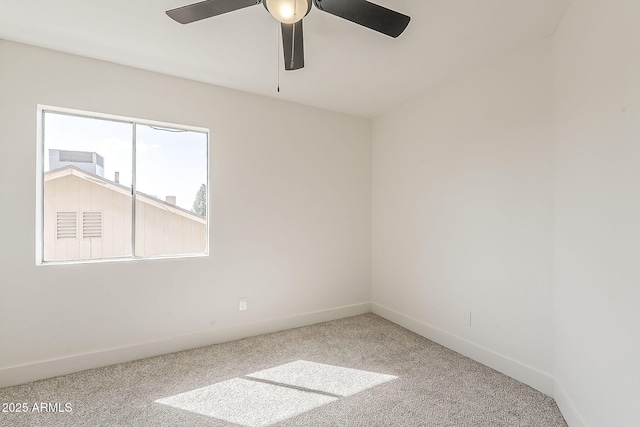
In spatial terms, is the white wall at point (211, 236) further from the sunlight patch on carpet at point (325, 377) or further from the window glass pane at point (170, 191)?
the sunlight patch on carpet at point (325, 377)

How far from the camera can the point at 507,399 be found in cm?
200

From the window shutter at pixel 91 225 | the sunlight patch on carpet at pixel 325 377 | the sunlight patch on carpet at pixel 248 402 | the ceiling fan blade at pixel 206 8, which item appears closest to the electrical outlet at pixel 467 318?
A: the sunlight patch on carpet at pixel 325 377

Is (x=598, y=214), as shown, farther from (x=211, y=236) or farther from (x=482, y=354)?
(x=211, y=236)

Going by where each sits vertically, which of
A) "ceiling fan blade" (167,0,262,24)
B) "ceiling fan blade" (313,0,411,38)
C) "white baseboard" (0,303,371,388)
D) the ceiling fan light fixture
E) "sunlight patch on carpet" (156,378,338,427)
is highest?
"ceiling fan blade" (167,0,262,24)

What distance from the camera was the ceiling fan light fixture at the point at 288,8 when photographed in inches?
54.1

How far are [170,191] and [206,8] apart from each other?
1796mm

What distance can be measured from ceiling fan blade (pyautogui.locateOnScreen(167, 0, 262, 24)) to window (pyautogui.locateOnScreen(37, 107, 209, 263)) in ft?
4.69

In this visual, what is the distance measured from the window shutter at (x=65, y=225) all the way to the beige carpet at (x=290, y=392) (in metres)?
1.10

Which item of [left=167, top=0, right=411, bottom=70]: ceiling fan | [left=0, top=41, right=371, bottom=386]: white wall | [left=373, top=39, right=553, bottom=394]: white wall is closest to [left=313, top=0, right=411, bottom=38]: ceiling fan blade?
[left=167, top=0, right=411, bottom=70]: ceiling fan

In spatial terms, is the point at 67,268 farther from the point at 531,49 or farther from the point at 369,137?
the point at 531,49

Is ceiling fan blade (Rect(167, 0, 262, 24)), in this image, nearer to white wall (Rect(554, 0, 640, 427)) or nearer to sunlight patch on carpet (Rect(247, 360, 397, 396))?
white wall (Rect(554, 0, 640, 427))

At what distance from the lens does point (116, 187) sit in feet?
8.50

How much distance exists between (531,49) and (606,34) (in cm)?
80

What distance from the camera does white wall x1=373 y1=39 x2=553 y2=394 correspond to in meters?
2.12
